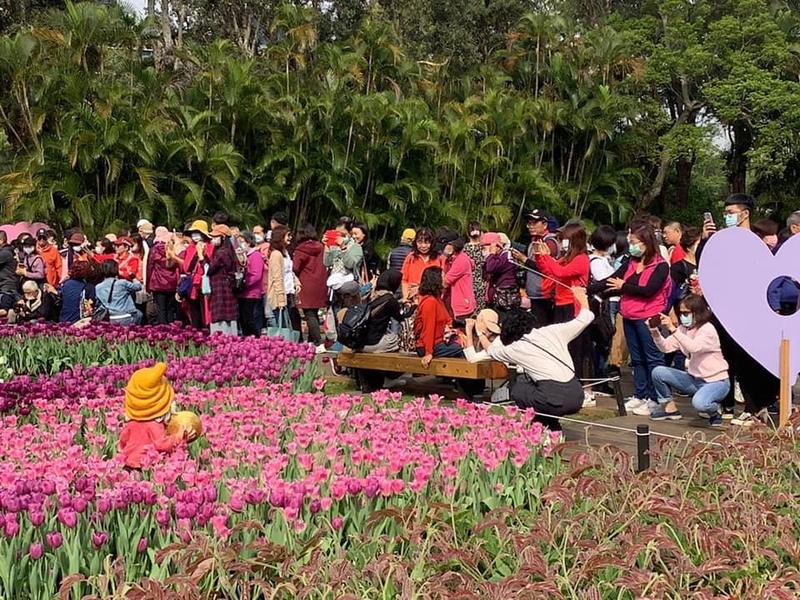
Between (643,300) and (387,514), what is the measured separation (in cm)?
506

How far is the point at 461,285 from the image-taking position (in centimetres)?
1019

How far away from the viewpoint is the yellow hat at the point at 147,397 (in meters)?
5.27

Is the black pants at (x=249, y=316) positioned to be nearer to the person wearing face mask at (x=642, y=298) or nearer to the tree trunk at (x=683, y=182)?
the person wearing face mask at (x=642, y=298)

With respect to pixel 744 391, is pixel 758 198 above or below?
above

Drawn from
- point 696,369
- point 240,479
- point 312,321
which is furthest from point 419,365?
point 240,479

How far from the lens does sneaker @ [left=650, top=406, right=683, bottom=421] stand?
8.52 metres

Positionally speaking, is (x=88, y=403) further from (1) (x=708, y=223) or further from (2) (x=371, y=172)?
(2) (x=371, y=172)

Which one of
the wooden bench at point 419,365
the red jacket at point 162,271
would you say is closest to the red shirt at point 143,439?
the wooden bench at point 419,365

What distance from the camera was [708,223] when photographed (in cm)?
819

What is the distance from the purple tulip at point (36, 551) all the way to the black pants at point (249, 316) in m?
8.49

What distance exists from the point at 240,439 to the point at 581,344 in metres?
4.56

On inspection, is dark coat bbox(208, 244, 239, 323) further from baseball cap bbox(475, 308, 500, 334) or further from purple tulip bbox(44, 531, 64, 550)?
purple tulip bbox(44, 531, 64, 550)

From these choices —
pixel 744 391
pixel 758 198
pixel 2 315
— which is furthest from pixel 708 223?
pixel 758 198

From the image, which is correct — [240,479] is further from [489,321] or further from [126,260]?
[126,260]
